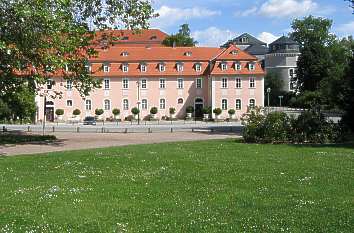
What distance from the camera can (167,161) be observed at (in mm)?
19031

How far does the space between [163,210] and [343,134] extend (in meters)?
23.1

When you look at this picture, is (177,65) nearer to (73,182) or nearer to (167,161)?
(167,161)

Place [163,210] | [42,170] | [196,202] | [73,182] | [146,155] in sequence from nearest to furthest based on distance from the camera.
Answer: [163,210] → [196,202] → [73,182] → [42,170] → [146,155]

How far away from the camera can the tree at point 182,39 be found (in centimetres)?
11138

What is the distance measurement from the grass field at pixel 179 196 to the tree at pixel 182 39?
302 ft

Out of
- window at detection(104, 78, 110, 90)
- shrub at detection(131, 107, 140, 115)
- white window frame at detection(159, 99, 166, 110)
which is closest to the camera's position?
shrub at detection(131, 107, 140, 115)

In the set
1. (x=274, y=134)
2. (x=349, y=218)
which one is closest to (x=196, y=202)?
(x=349, y=218)

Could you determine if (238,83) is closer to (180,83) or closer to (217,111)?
(217,111)

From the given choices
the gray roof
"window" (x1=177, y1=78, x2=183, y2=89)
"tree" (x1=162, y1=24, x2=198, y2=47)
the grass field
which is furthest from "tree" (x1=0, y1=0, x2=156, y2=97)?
the gray roof

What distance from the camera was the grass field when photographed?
8.70m

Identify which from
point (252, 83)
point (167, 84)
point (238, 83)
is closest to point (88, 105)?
point (167, 84)

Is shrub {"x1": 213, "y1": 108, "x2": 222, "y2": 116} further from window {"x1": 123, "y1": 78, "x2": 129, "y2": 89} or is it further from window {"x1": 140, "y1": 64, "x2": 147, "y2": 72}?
window {"x1": 123, "y1": 78, "x2": 129, "y2": 89}

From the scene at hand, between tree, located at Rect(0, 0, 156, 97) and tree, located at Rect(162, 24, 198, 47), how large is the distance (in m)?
75.8

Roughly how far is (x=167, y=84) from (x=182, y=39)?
30853 mm
